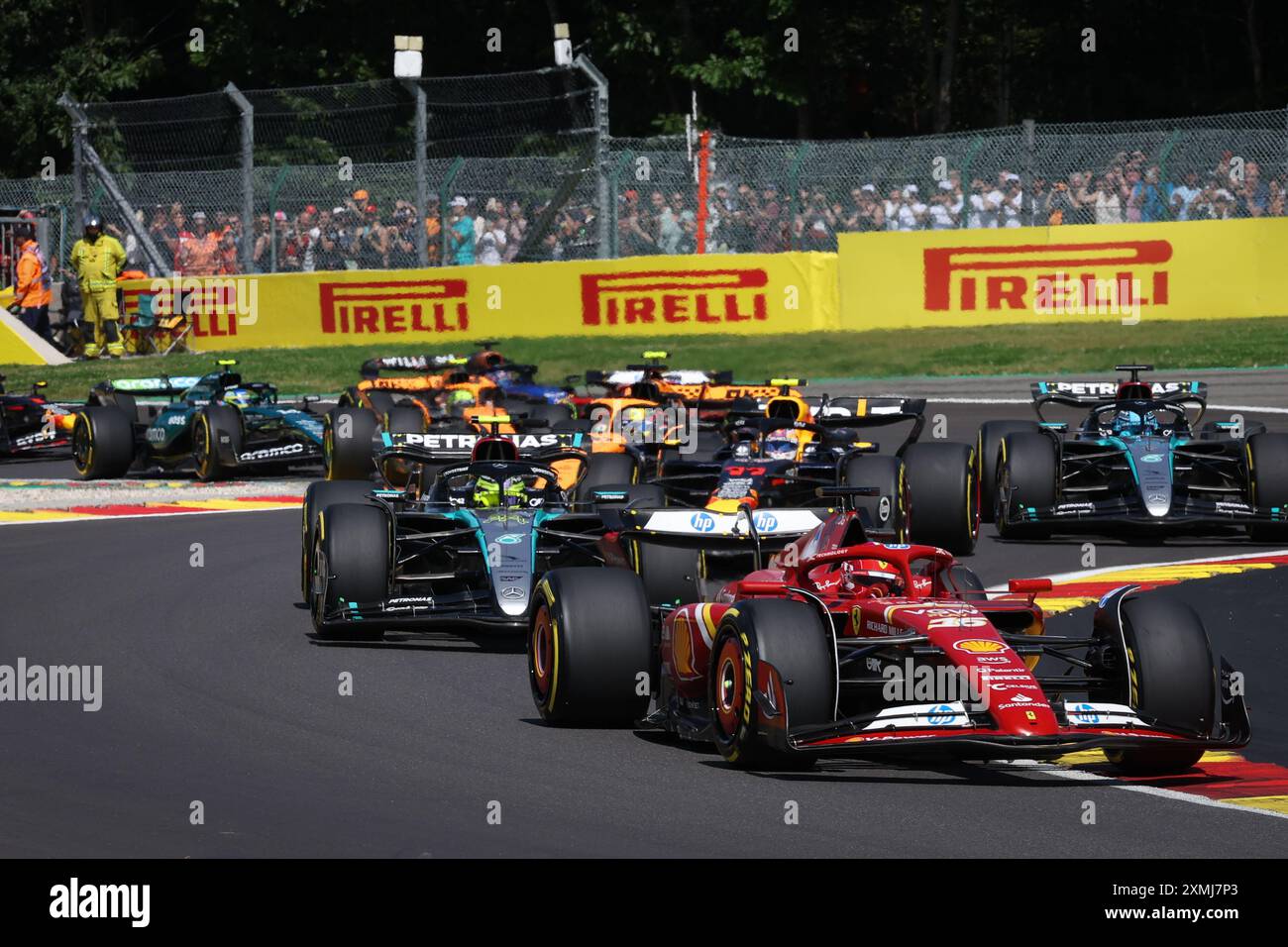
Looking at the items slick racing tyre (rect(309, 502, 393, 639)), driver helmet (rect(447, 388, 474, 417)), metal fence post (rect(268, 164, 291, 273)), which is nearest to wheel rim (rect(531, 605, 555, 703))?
slick racing tyre (rect(309, 502, 393, 639))

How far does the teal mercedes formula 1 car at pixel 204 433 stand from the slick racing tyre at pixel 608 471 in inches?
213

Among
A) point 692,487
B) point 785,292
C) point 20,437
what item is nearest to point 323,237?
point 785,292

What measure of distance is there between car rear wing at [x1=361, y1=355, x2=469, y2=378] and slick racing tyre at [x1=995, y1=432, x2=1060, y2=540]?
7.32 meters

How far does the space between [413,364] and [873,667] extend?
44.2ft

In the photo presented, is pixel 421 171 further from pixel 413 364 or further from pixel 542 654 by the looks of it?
pixel 542 654

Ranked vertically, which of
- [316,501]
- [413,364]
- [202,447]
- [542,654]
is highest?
[413,364]

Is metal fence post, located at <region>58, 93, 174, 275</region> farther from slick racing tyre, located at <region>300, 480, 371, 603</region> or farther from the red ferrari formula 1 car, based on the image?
the red ferrari formula 1 car

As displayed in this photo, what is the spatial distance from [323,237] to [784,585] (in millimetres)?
21908

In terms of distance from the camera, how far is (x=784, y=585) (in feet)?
29.3

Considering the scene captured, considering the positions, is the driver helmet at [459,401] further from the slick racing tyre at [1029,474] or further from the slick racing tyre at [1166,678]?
the slick racing tyre at [1166,678]

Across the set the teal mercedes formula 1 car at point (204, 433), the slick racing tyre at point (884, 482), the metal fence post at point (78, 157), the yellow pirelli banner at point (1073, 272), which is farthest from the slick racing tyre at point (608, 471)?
the metal fence post at point (78, 157)

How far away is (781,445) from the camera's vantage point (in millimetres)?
15453

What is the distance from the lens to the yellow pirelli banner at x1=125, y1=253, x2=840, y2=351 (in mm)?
27812

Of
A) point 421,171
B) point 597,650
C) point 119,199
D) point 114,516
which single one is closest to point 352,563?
point 597,650
